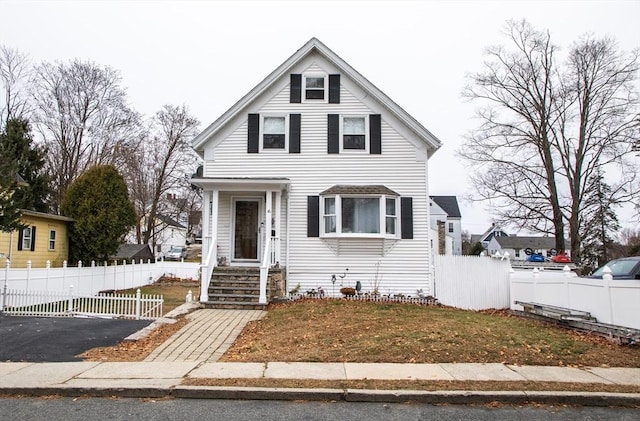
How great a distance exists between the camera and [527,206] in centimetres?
2866

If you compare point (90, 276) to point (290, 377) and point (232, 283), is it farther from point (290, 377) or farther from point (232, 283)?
point (290, 377)

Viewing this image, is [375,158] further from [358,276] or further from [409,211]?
[358,276]

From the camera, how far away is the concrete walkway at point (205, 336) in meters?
7.66

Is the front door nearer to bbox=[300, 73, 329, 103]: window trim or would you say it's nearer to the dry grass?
bbox=[300, 73, 329, 103]: window trim

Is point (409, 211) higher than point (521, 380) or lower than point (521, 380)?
higher

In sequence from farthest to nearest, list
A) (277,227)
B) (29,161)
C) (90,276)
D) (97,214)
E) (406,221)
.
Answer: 1. (29,161)
2. (97,214)
3. (90,276)
4. (406,221)
5. (277,227)

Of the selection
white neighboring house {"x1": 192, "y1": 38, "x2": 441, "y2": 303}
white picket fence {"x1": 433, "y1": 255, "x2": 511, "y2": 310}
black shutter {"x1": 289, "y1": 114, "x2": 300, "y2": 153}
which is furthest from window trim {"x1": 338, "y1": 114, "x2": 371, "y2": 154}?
white picket fence {"x1": 433, "y1": 255, "x2": 511, "y2": 310}

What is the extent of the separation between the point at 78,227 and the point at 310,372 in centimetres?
1899

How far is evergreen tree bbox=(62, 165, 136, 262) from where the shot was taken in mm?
21734

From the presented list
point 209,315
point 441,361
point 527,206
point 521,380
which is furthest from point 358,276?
point 527,206

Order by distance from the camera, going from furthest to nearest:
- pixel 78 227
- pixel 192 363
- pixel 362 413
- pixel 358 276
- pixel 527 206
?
pixel 527 206 → pixel 78 227 → pixel 358 276 → pixel 192 363 → pixel 362 413

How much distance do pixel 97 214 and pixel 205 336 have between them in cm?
1528

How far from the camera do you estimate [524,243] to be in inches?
2911

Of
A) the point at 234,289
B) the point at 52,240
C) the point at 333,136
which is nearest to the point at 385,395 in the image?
the point at 234,289
